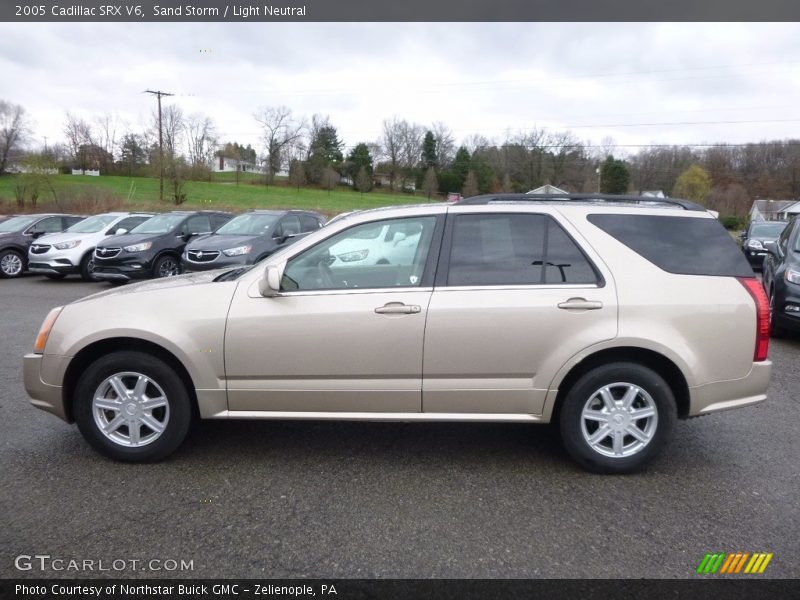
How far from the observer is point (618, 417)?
12.7 ft

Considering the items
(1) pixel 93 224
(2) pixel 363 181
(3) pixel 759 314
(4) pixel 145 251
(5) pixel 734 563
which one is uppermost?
(2) pixel 363 181

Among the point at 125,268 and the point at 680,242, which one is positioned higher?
the point at 680,242

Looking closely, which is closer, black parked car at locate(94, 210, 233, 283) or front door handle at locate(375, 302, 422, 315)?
front door handle at locate(375, 302, 422, 315)

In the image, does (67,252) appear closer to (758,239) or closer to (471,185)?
(758,239)

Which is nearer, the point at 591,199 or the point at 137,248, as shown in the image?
the point at 591,199

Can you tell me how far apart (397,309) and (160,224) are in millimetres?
12529

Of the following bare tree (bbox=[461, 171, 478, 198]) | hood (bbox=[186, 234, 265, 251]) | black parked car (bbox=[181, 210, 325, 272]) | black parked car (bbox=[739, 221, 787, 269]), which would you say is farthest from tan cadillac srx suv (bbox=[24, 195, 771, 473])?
bare tree (bbox=[461, 171, 478, 198])

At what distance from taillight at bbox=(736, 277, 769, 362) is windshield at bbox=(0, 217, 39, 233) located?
17.4 metres

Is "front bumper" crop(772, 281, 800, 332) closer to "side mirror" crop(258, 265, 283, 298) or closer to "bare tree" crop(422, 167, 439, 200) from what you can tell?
"side mirror" crop(258, 265, 283, 298)

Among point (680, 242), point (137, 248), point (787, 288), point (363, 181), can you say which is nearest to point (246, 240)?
point (137, 248)

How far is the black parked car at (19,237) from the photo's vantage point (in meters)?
15.4

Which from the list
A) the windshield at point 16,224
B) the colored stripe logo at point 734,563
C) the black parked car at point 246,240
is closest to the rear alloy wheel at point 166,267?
the black parked car at point 246,240

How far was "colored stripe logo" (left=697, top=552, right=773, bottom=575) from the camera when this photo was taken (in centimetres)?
289

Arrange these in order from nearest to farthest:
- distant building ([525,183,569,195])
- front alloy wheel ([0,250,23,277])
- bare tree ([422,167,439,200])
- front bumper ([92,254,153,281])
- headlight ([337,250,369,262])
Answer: headlight ([337,250,369,262]) → distant building ([525,183,569,195]) → front bumper ([92,254,153,281]) → front alloy wheel ([0,250,23,277]) → bare tree ([422,167,439,200])
